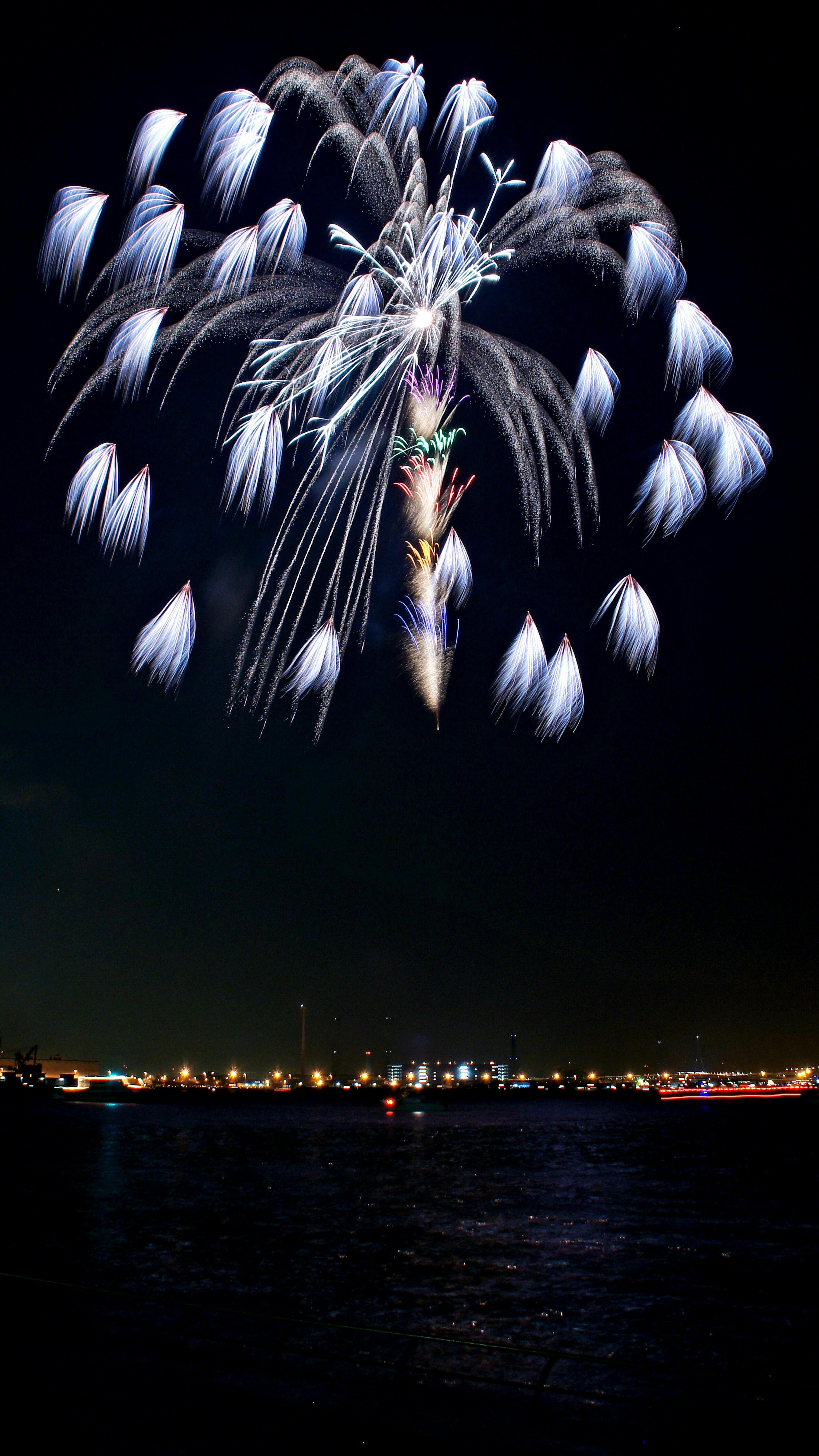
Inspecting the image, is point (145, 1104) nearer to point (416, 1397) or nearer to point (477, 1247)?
point (477, 1247)

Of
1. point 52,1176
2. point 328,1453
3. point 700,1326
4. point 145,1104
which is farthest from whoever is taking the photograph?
point 145,1104

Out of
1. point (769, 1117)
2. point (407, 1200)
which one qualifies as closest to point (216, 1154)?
point (407, 1200)

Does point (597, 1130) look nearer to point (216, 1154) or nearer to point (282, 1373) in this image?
point (216, 1154)

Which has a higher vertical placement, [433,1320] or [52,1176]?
[433,1320]

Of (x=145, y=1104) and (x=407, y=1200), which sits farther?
(x=145, y=1104)

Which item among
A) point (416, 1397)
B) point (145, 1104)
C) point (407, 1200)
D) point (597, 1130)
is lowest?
point (145, 1104)

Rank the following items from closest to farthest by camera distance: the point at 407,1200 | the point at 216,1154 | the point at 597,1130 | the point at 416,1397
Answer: the point at 416,1397 < the point at 407,1200 < the point at 216,1154 < the point at 597,1130

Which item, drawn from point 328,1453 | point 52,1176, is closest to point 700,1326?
point 328,1453
